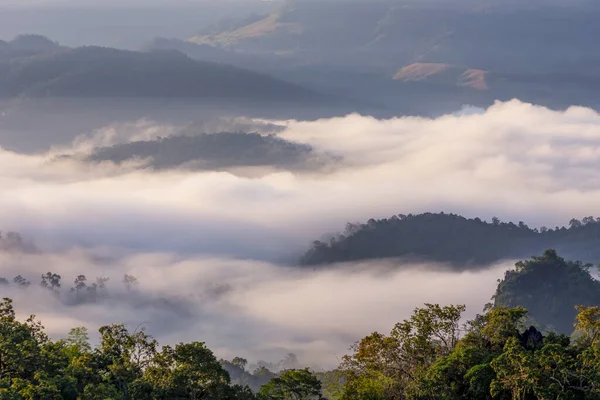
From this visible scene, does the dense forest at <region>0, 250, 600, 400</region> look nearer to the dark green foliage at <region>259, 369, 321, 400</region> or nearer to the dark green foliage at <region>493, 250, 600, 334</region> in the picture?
the dark green foliage at <region>259, 369, 321, 400</region>

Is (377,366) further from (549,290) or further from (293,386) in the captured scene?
(549,290)

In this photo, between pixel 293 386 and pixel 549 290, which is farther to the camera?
pixel 549 290

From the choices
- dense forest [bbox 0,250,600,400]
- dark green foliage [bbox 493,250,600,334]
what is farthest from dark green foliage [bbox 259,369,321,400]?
dark green foliage [bbox 493,250,600,334]

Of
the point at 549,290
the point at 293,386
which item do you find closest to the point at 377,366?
the point at 293,386

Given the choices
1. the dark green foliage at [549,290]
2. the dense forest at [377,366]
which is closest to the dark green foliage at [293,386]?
the dense forest at [377,366]

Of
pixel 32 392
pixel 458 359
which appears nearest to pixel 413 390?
pixel 458 359

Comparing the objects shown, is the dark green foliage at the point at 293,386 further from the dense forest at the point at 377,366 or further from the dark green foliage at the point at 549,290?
the dark green foliage at the point at 549,290
